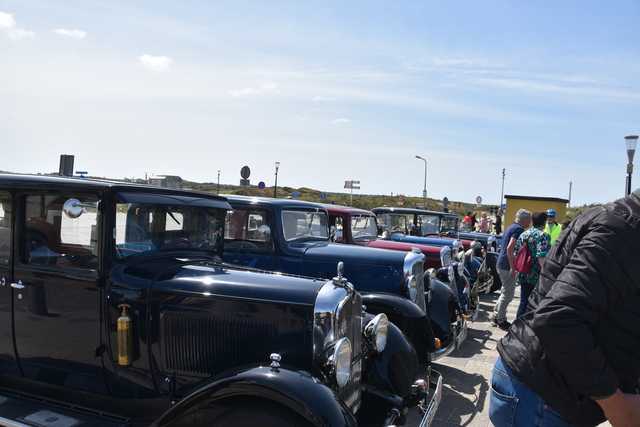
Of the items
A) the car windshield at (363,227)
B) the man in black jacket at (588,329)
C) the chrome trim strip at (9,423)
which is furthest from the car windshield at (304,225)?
the man in black jacket at (588,329)

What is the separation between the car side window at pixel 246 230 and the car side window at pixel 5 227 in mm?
2370

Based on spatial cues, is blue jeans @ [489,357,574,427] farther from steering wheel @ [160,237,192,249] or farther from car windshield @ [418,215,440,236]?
car windshield @ [418,215,440,236]

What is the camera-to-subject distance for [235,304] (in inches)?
112

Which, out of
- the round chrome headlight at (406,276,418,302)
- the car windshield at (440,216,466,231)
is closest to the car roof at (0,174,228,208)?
the round chrome headlight at (406,276,418,302)

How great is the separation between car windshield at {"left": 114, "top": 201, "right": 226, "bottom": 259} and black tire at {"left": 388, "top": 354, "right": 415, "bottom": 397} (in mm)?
1714

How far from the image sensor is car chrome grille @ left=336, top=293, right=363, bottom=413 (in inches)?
114

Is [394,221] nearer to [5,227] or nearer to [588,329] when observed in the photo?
[5,227]

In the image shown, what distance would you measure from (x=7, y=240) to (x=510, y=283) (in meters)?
6.58

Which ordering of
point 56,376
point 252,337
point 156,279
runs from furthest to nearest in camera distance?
point 56,376 → point 156,279 → point 252,337

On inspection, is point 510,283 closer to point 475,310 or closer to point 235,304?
point 475,310

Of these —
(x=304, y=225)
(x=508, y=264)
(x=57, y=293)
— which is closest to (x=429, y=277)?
(x=304, y=225)

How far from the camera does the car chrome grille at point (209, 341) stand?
2797mm

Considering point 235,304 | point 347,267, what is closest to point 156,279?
point 235,304

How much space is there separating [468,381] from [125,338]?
12.3ft
